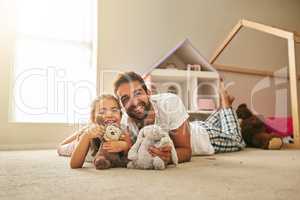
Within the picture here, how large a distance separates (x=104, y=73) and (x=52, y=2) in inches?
23.1

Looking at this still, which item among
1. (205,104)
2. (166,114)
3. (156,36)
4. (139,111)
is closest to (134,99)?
(139,111)

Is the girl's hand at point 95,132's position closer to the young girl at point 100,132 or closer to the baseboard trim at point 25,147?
the young girl at point 100,132

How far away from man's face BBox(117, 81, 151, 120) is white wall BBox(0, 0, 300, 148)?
3.29 feet

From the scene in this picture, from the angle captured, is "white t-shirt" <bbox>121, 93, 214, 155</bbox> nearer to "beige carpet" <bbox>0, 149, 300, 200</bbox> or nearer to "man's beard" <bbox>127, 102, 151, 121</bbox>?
"man's beard" <bbox>127, 102, 151, 121</bbox>

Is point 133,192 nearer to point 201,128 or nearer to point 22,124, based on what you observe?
point 201,128

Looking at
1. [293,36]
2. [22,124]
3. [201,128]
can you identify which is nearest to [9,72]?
[22,124]

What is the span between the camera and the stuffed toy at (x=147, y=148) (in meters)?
0.85

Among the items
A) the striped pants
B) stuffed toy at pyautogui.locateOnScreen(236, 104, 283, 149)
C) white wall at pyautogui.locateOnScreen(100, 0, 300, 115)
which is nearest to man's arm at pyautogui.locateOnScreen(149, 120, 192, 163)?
the striped pants

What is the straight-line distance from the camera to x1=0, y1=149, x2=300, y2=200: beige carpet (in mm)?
541

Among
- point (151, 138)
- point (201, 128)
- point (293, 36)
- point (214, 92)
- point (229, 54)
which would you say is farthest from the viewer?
point (229, 54)

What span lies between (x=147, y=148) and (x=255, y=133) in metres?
1.15

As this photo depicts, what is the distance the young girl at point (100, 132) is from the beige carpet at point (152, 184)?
0.17 ft

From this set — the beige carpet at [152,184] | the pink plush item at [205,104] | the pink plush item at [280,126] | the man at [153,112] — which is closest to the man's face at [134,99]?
A: the man at [153,112]

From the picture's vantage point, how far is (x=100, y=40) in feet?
6.54
